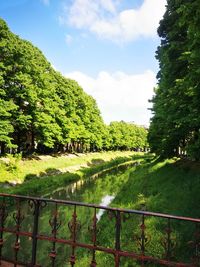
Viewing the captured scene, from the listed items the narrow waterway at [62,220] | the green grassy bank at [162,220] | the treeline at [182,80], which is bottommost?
the narrow waterway at [62,220]

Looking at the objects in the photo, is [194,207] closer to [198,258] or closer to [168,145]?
[168,145]

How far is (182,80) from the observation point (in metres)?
15.4

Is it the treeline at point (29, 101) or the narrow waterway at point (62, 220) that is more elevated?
the treeline at point (29, 101)

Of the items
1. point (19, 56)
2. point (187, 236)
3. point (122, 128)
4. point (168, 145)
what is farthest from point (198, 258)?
point (122, 128)

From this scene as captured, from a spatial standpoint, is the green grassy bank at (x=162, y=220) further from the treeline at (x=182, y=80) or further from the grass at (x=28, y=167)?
the grass at (x=28, y=167)

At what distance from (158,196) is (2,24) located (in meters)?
26.6

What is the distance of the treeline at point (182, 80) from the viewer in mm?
11117

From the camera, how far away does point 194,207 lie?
15164 millimetres

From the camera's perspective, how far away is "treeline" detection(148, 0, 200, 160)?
36.5 ft

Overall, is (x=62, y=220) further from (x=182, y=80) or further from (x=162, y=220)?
(x=182, y=80)

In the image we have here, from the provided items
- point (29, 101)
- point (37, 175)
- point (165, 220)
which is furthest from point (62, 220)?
point (29, 101)

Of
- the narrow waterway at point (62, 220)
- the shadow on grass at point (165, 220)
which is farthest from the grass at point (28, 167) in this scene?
the shadow on grass at point (165, 220)

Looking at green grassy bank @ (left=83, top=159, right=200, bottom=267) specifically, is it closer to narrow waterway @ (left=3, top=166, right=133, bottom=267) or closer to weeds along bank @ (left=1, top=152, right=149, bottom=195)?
narrow waterway @ (left=3, top=166, right=133, bottom=267)

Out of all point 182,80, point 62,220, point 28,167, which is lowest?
point 62,220
